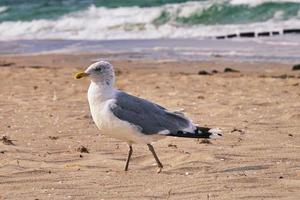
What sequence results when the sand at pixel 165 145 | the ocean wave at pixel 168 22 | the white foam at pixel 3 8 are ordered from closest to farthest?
the sand at pixel 165 145, the ocean wave at pixel 168 22, the white foam at pixel 3 8

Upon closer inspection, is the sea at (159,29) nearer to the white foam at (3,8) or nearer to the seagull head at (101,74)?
the white foam at (3,8)

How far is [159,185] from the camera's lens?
5.87 meters

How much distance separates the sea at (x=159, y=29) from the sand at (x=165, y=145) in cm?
466

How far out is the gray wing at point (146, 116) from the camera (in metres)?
6.35

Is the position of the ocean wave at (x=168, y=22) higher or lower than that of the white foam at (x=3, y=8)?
higher

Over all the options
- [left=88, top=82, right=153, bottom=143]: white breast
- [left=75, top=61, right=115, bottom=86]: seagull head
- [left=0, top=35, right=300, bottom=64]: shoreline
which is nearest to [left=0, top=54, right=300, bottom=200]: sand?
[left=88, top=82, right=153, bottom=143]: white breast

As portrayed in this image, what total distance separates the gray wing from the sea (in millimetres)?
10551

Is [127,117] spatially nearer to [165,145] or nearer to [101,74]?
[101,74]

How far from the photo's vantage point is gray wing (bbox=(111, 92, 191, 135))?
6348 mm

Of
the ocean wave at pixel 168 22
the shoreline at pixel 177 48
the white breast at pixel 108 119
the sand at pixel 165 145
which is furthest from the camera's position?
the ocean wave at pixel 168 22

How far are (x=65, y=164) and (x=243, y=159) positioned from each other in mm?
1373

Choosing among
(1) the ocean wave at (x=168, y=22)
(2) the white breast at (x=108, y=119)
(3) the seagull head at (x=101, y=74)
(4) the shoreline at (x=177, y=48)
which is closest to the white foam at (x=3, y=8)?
(1) the ocean wave at (x=168, y=22)

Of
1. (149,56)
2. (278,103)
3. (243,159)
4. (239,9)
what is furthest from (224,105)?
(239,9)

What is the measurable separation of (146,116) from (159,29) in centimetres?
2007
